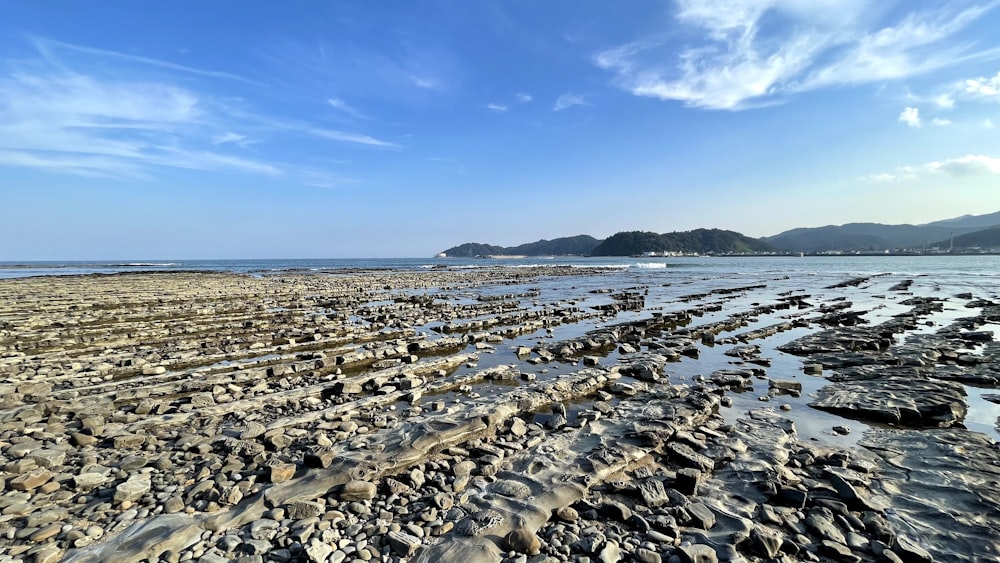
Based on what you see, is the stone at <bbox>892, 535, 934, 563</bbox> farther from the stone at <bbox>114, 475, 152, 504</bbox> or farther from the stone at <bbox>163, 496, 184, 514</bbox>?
the stone at <bbox>114, 475, 152, 504</bbox>

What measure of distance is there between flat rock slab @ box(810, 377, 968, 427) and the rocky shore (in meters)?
0.09

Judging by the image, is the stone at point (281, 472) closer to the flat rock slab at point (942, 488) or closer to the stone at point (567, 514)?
the stone at point (567, 514)

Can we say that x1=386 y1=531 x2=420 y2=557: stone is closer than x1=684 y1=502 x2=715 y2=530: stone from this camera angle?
Yes

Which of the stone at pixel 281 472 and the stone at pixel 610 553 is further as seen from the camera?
the stone at pixel 281 472

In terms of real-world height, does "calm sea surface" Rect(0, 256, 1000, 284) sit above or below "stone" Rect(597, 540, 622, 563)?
below

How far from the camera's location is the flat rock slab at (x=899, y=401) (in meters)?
9.56

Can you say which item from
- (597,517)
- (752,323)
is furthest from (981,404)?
(752,323)

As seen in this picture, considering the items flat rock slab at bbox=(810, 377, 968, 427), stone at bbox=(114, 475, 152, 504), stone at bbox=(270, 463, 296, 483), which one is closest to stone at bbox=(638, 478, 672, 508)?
stone at bbox=(270, 463, 296, 483)

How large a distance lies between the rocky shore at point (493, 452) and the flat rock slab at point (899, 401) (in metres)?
0.09

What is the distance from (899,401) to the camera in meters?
10.2

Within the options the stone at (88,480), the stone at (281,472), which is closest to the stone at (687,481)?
the stone at (281,472)

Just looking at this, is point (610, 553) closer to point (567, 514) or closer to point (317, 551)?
point (567, 514)

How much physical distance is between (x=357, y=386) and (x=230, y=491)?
17.6 ft

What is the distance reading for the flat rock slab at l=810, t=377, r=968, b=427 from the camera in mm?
9562
